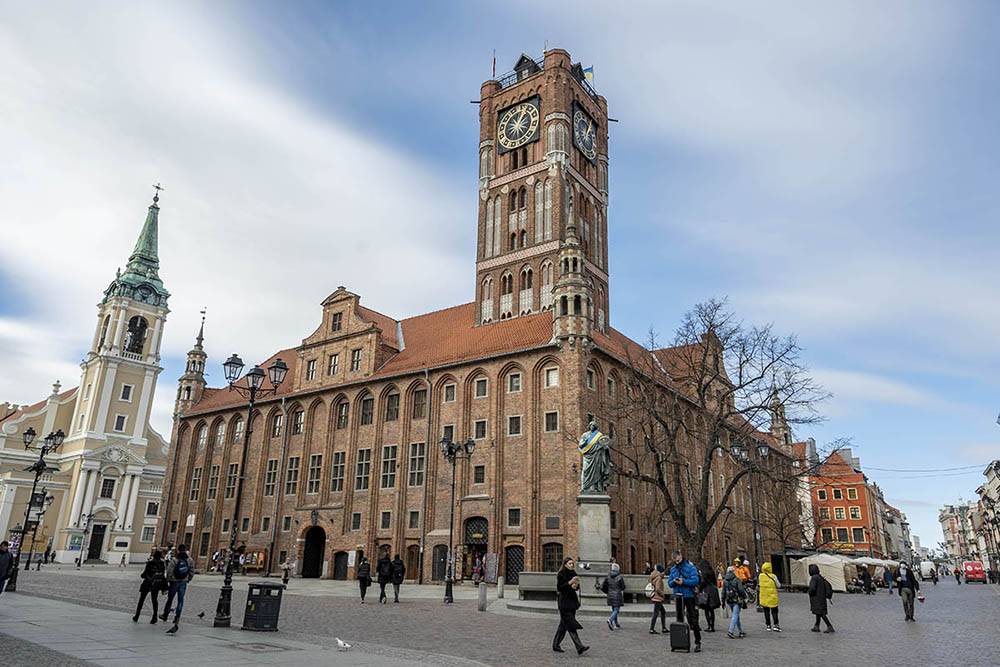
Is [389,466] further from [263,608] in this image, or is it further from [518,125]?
[263,608]

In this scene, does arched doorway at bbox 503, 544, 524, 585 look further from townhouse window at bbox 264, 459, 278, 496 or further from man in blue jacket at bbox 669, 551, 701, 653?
man in blue jacket at bbox 669, 551, 701, 653

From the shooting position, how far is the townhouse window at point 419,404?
43.0m

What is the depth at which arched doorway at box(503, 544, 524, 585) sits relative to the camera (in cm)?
3591

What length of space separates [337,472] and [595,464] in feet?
83.4

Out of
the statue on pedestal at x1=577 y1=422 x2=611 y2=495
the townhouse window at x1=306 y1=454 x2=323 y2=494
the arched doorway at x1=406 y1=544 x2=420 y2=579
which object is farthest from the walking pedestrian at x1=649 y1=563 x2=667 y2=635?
the townhouse window at x1=306 y1=454 x2=323 y2=494

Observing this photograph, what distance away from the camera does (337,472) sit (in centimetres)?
4550

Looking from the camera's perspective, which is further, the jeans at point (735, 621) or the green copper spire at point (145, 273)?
the green copper spire at point (145, 273)

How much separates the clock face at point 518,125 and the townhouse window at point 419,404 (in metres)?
20.4

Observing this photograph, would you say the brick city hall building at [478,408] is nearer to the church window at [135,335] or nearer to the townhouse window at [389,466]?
the townhouse window at [389,466]

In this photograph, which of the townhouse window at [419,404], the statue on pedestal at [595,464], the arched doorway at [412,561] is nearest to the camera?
the statue on pedestal at [595,464]

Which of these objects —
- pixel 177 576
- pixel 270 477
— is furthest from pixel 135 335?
pixel 177 576

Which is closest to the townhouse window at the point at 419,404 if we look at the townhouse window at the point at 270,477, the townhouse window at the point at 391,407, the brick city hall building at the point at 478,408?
the brick city hall building at the point at 478,408

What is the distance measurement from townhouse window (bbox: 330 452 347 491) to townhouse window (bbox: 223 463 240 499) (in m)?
10.1

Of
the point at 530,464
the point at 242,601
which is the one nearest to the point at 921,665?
the point at 242,601
